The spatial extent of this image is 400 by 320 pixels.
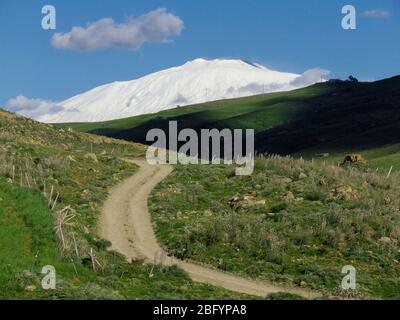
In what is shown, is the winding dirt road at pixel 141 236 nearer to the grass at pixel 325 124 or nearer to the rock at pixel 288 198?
the rock at pixel 288 198

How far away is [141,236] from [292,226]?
25.1 feet

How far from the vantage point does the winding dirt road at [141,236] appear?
77.8ft

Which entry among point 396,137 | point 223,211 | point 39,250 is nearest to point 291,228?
point 223,211

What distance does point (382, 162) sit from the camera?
248ft

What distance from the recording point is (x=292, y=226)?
101 feet

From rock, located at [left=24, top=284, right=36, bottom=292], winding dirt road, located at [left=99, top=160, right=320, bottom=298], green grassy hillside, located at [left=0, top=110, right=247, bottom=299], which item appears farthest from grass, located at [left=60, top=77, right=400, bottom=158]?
rock, located at [left=24, top=284, right=36, bottom=292]

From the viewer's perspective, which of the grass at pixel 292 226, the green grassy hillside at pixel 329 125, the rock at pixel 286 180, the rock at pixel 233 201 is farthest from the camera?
the green grassy hillside at pixel 329 125

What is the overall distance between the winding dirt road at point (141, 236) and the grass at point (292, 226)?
0.70m

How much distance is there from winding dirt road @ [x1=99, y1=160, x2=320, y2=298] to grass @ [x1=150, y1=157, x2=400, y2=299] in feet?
2.29

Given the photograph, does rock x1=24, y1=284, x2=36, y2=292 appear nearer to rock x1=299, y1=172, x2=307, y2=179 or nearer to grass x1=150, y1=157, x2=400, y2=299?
grass x1=150, y1=157, x2=400, y2=299

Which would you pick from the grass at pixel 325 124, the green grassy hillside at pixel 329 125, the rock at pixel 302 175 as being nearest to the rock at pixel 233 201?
the rock at pixel 302 175

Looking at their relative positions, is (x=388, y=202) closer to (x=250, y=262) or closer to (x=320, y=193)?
(x=320, y=193)

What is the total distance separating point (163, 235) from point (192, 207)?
6719 millimetres

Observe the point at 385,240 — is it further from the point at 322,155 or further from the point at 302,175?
the point at 322,155
